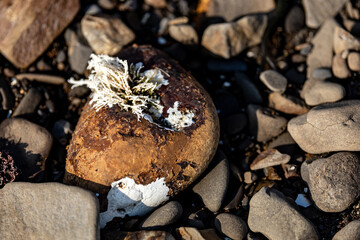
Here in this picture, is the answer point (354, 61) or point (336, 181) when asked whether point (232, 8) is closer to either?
point (354, 61)

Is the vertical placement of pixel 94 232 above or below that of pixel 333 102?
below

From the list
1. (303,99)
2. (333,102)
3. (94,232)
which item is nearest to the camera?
(94,232)

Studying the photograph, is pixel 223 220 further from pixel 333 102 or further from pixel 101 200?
pixel 333 102

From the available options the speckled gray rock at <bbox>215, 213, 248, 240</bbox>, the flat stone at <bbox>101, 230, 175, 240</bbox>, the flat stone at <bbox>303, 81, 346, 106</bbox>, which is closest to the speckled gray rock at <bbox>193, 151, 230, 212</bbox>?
the speckled gray rock at <bbox>215, 213, 248, 240</bbox>

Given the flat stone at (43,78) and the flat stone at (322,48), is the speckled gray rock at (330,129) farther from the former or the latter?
the flat stone at (43,78)

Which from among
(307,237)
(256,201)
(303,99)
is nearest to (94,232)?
(256,201)

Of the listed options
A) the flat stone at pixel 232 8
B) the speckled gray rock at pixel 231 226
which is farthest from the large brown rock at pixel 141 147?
the flat stone at pixel 232 8
